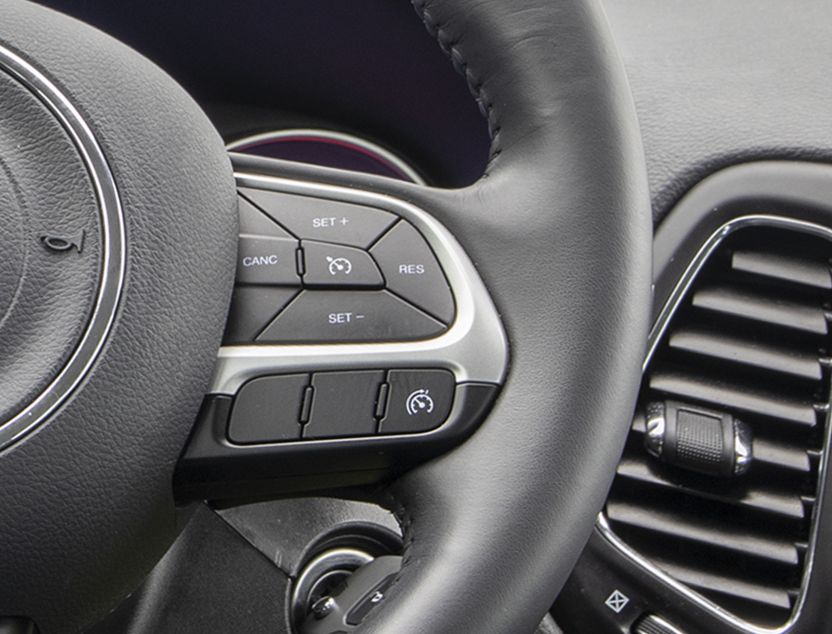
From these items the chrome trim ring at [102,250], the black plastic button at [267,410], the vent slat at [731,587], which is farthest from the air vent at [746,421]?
the chrome trim ring at [102,250]

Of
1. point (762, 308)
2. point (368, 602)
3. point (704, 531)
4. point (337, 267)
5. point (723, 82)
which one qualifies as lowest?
point (368, 602)

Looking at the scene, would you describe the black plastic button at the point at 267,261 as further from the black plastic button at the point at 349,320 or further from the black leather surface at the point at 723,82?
the black leather surface at the point at 723,82

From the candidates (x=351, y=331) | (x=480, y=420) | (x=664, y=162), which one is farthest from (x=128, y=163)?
(x=664, y=162)

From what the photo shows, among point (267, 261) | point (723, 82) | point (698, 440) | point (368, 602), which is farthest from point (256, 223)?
point (723, 82)

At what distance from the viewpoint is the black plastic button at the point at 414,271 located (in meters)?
0.78

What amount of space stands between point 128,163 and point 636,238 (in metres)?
0.34

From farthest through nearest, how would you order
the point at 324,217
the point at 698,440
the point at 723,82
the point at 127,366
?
1. the point at 723,82
2. the point at 698,440
3. the point at 324,217
4. the point at 127,366

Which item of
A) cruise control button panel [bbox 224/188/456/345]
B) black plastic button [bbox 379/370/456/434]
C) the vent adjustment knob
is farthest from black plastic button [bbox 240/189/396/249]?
the vent adjustment knob

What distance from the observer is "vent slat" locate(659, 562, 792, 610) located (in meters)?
1.04

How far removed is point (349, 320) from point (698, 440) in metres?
0.42

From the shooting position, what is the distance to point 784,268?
1.12 metres

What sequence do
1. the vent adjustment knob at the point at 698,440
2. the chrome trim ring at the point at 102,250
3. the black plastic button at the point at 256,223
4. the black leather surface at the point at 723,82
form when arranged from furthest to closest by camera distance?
the black leather surface at the point at 723,82
the vent adjustment knob at the point at 698,440
the black plastic button at the point at 256,223
the chrome trim ring at the point at 102,250

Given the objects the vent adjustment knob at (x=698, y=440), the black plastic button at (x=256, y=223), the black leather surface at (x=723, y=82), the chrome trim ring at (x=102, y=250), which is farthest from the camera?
the black leather surface at (x=723, y=82)

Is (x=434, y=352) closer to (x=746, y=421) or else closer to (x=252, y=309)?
(x=252, y=309)
